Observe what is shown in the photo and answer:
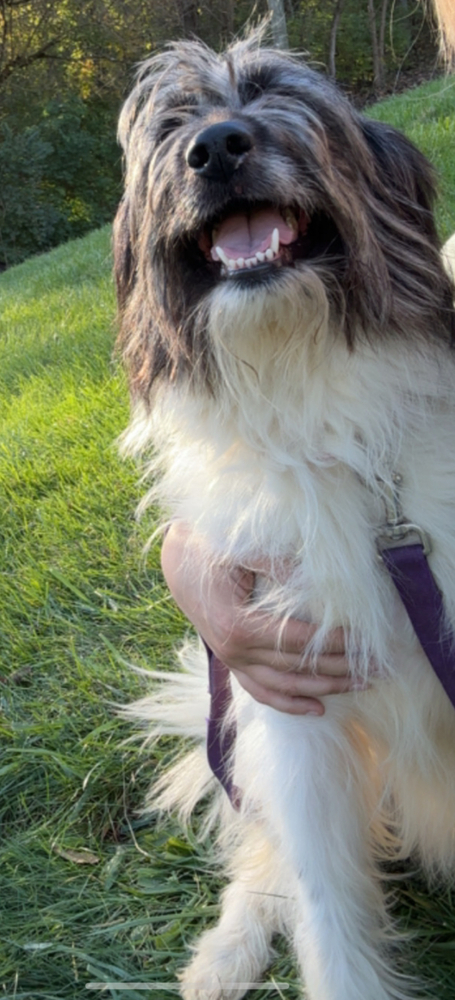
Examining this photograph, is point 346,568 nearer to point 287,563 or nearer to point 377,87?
point 287,563

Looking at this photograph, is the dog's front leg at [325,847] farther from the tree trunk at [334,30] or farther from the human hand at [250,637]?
the tree trunk at [334,30]

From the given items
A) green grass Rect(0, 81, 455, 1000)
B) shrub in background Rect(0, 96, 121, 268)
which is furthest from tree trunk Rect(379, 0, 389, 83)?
green grass Rect(0, 81, 455, 1000)

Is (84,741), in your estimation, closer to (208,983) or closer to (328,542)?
(208,983)

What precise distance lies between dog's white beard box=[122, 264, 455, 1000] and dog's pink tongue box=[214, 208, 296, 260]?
9 cm

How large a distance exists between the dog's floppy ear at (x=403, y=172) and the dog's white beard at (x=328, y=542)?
326 millimetres

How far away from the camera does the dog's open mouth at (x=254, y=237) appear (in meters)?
1.66

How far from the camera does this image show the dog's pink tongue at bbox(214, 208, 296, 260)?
168cm

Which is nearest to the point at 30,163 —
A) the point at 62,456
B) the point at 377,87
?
the point at 377,87

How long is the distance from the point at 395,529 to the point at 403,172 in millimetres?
738

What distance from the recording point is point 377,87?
17797 millimetres

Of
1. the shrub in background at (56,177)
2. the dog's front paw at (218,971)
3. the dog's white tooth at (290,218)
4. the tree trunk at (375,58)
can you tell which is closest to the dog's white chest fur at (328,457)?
the dog's white tooth at (290,218)

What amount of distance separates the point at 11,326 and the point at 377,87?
521 inches

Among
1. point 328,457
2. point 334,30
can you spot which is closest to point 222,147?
point 328,457

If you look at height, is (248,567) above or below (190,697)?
above
